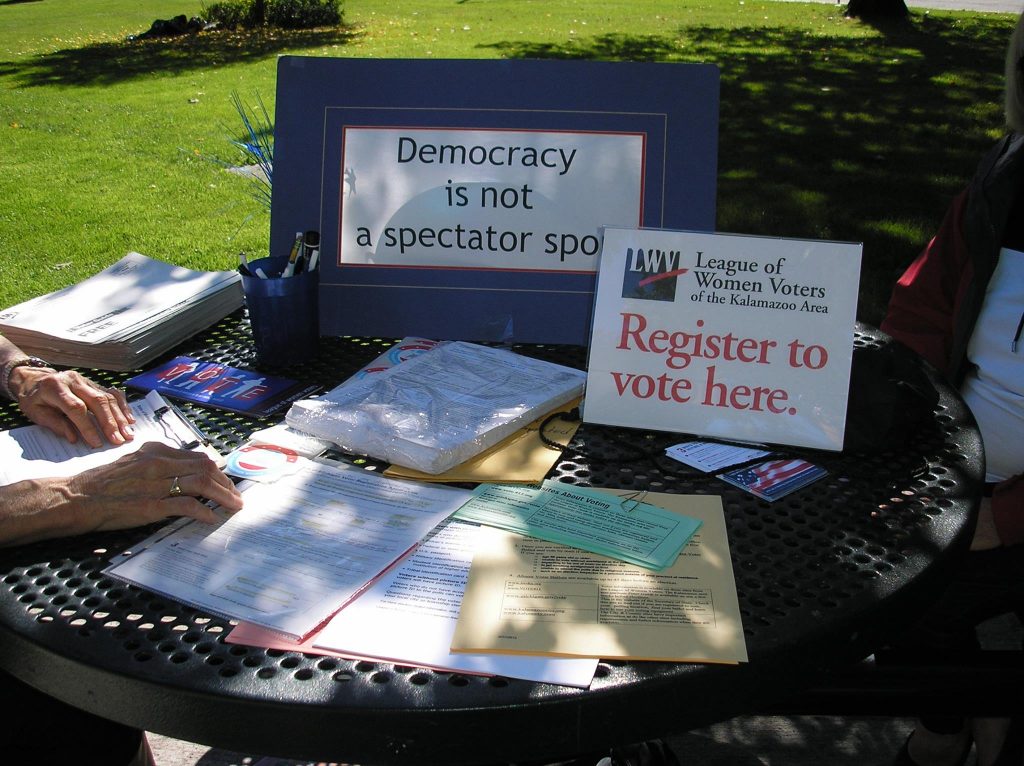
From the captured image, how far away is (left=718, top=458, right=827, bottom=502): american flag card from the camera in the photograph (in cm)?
130

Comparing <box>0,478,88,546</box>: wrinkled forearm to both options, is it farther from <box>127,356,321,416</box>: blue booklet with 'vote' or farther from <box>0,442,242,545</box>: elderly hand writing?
<box>127,356,321,416</box>: blue booklet with 'vote'

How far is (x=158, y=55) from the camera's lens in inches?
513

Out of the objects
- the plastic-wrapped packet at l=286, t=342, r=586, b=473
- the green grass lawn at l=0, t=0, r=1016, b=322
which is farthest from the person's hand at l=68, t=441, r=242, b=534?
the green grass lawn at l=0, t=0, r=1016, b=322

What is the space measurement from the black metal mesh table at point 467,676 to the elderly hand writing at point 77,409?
320 millimetres

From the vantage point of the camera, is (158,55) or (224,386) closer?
(224,386)

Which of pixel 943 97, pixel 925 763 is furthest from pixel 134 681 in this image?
pixel 943 97

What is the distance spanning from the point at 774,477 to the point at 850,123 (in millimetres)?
6811

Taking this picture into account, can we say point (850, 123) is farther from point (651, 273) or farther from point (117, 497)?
point (117, 497)

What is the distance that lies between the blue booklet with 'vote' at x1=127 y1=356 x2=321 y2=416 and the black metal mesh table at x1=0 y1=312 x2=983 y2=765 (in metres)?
0.40

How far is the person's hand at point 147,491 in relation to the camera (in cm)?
118

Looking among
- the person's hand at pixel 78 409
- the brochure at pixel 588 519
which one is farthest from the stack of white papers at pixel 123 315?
the brochure at pixel 588 519

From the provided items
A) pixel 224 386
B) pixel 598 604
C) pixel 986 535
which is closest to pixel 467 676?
pixel 598 604

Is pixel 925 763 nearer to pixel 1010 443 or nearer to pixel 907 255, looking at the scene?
pixel 1010 443

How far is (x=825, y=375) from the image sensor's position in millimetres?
1427
